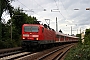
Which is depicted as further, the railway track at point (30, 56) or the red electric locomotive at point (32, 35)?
the red electric locomotive at point (32, 35)

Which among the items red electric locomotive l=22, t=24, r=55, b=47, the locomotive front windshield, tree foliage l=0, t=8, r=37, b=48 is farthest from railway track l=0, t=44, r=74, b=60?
tree foliage l=0, t=8, r=37, b=48

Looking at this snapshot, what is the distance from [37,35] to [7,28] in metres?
21.9

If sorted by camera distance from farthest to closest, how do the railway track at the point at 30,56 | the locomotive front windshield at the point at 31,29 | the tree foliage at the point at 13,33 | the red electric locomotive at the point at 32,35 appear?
the tree foliage at the point at 13,33 < the locomotive front windshield at the point at 31,29 < the red electric locomotive at the point at 32,35 < the railway track at the point at 30,56

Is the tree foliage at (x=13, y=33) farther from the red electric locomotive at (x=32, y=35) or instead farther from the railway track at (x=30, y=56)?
the railway track at (x=30, y=56)

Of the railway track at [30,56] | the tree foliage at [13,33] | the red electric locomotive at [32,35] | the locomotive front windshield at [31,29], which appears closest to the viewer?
the railway track at [30,56]

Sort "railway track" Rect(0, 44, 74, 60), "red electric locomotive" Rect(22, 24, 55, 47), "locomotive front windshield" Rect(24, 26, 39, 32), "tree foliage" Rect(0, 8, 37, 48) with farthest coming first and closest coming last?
"tree foliage" Rect(0, 8, 37, 48) → "locomotive front windshield" Rect(24, 26, 39, 32) → "red electric locomotive" Rect(22, 24, 55, 47) → "railway track" Rect(0, 44, 74, 60)

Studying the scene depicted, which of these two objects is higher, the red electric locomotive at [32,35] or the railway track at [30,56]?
the red electric locomotive at [32,35]

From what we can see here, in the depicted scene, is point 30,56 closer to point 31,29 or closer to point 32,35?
point 32,35

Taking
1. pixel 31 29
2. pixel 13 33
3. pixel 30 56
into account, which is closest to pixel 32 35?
pixel 31 29

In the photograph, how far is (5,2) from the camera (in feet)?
119

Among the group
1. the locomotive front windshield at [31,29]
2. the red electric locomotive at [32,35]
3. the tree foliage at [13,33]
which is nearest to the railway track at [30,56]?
the red electric locomotive at [32,35]

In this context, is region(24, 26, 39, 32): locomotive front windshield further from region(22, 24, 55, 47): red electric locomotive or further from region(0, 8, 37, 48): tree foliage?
region(0, 8, 37, 48): tree foliage

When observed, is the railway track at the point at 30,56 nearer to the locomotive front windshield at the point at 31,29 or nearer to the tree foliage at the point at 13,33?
the locomotive front windshield at the point at 31,29

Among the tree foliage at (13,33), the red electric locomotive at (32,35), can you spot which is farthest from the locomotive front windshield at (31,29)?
the tree foliage at (13,33)
